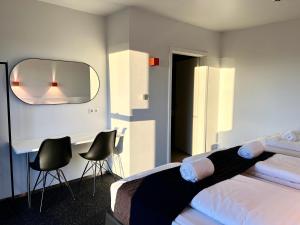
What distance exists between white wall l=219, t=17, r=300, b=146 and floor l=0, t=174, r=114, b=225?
2.73 meters

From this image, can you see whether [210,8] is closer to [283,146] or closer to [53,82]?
[283,146]

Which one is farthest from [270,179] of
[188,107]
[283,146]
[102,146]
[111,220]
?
[188,107]

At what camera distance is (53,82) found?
312cm

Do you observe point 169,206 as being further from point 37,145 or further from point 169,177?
point 37,145

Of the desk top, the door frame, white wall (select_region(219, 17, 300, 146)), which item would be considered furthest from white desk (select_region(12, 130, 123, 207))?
white wall (select_region(219, 17, 300, 146))

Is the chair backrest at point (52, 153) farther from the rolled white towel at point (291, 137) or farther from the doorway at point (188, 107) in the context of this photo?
the rolled white towel at point (291, 137)

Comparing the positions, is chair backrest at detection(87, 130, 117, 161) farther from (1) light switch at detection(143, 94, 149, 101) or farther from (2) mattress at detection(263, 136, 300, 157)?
(2) mattress at detection(263, 136, 300, 157)

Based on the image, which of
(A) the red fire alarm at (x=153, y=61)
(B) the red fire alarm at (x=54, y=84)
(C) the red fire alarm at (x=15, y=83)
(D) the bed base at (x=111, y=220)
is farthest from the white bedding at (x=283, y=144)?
(C) the red fire alarm at (x=15, y=83)

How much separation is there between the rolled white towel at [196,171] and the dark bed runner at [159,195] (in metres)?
0.03

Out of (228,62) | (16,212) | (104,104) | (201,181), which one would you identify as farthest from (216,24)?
(16,212)

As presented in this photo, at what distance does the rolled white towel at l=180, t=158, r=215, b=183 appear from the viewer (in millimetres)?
1710

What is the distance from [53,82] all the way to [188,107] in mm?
2699

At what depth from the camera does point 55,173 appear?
129 inches

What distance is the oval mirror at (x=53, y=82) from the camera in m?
2.87
